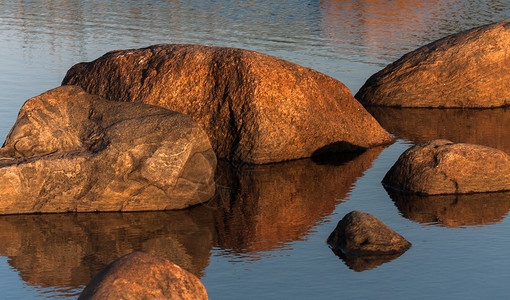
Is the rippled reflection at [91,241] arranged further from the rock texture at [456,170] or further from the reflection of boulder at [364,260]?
the rock texture at [456,170]

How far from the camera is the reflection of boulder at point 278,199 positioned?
10012mm

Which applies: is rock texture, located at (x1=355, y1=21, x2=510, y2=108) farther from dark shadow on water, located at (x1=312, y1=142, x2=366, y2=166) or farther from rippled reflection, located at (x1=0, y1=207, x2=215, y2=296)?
rippled reflection, located at (x1=0, y1=207, x2=215, y2=296)

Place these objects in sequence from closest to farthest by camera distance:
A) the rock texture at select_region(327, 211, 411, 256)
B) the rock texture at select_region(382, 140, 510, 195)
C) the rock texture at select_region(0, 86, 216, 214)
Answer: the rock texture at select_region(327, 211, 411, 256), the rock texture at select_region(0, 86, 216, 214), the rock texture at select_region(382, 140, 510, 195)

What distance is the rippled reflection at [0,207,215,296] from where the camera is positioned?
29.1 ft

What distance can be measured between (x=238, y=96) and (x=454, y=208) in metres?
4.03

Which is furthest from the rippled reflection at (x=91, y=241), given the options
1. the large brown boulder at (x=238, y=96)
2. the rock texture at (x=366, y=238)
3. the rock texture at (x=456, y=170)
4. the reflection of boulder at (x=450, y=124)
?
the reflection of boulder at (x=450, y=124)

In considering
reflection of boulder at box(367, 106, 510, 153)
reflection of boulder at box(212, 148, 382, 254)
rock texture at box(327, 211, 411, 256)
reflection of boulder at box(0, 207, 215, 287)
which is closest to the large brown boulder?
reflection of boulder at box(212, 148, 382, 254)

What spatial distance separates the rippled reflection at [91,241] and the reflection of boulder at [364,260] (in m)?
1.46

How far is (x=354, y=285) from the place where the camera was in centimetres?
845

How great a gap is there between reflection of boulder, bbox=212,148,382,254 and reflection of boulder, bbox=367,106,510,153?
1.66 meters

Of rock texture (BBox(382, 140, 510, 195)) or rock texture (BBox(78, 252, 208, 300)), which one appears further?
rock texture (BBox(382, 140, 510, 195))

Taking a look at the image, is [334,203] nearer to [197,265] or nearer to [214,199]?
[214,199]

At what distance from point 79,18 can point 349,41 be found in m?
10.4

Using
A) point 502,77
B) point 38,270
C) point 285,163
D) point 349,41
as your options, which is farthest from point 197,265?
point 349,41
